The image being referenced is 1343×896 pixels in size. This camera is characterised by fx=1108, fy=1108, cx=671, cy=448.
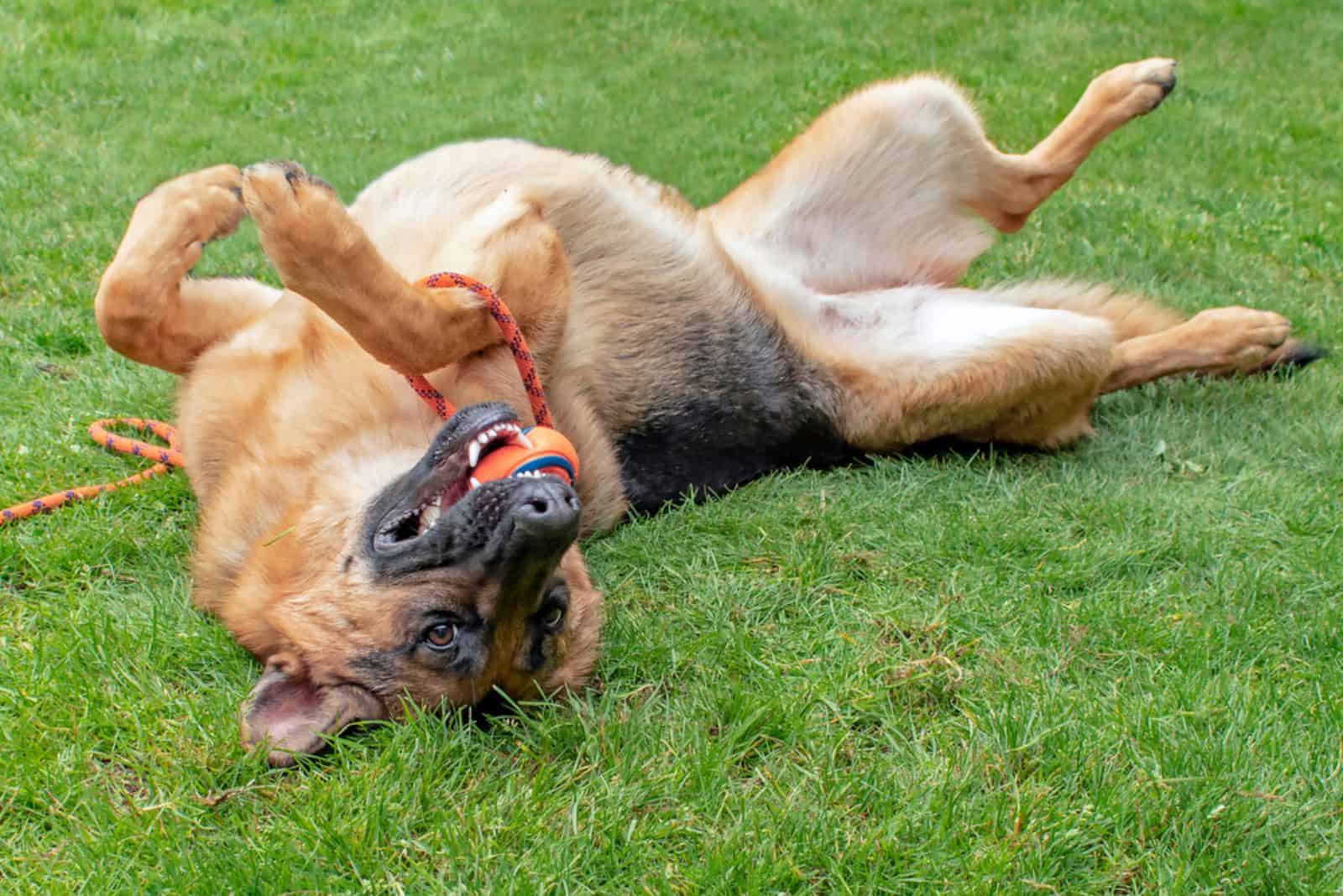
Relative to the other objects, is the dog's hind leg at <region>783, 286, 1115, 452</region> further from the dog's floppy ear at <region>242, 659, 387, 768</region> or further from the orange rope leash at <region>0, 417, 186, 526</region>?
the orange rope leash at <region>0, 417, 186, 526</region>

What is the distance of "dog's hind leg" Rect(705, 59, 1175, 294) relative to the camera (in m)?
5.21

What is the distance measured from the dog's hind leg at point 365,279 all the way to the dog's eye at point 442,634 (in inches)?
35.4

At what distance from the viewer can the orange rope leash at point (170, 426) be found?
11.8 feet

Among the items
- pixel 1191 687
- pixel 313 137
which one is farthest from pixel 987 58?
pixel 1191 687

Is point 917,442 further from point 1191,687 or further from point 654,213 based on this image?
point 1191,687

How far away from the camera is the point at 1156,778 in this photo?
272 centimetres

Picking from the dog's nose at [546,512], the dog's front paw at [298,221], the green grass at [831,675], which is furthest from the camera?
the dog's front paw at [298,221]

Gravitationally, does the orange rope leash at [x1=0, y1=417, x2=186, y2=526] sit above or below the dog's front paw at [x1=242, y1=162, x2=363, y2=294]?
below

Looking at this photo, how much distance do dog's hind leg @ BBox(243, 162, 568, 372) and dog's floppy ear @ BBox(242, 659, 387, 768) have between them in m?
1.03

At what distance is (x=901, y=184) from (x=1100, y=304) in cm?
117

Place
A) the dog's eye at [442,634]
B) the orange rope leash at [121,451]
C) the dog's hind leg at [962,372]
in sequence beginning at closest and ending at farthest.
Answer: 1. the dog's eye at [442,634]
2. the orange rope leash at [121,451]
3. the dog's hind leg at [962,372]

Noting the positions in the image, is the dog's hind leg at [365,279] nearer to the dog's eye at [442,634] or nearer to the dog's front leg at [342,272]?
the dog's front leg at [342,272]

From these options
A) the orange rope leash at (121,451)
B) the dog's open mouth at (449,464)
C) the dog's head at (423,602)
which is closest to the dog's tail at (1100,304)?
the dog's open mouth at (449,464)

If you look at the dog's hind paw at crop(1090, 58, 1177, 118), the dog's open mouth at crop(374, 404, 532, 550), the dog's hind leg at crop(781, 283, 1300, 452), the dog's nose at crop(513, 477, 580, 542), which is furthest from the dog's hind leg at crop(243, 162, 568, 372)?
the dog's hind paw at crop(1090, 58, 1177, 118)
